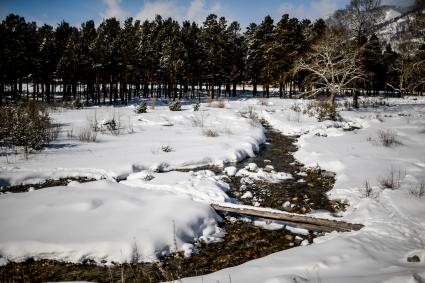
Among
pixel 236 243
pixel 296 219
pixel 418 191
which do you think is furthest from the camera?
pixel 418 191

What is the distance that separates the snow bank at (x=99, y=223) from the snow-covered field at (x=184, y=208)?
0.02m

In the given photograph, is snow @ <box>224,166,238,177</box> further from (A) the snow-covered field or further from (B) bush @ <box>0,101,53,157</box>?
(B) bush @ <box>0,101,53,157</box>

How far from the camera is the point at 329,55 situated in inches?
782

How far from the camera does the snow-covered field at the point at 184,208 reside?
3.53 metres

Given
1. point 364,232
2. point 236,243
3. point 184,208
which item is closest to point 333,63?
point 364,232

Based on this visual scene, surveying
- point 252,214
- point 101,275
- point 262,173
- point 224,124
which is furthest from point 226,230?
point 224,124

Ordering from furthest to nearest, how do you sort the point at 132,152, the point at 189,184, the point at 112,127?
the point at 112,127
the point at 132,152
the point at 189,184

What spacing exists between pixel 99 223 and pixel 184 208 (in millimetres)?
1482

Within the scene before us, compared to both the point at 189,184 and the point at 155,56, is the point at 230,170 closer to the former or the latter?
the point at 189,184

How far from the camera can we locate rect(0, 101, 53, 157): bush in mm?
9477

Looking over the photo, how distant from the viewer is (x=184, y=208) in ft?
17.4

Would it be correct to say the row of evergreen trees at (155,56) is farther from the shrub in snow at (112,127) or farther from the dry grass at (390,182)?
the dry grass at (390,182)

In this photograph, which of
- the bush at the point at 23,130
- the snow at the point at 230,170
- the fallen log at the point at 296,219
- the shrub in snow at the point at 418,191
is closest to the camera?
the fallen log at the point at 296,219

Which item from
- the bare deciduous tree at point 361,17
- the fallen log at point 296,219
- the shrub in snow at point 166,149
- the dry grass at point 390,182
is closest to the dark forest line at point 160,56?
the bare deciduous tree at point 361,17
